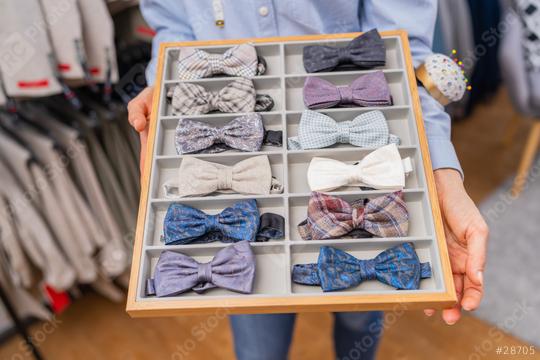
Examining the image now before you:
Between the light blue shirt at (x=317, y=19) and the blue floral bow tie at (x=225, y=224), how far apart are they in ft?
1.13

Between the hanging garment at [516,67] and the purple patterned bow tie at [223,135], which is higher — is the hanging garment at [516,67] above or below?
below

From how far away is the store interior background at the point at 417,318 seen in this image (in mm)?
1721

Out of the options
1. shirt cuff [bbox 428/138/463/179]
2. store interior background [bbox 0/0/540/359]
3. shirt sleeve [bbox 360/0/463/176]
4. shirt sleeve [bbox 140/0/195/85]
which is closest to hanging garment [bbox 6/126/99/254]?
store interior background [bbox 0/0/540/359]

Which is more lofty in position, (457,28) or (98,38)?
(98,38)

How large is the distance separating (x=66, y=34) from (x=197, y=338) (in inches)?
43.4

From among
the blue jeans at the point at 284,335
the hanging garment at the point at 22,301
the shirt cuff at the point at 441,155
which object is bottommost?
the hanging garment at the point at 22,301

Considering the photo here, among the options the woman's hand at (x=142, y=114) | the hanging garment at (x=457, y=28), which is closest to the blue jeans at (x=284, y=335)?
the woman's hand at (x=142, y=114)

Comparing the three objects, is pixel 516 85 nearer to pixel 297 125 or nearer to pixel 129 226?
pixel 297 125

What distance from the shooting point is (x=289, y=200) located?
920 mm

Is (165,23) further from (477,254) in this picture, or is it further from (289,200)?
(477,254)

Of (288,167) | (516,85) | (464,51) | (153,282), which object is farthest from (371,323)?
(464,51)

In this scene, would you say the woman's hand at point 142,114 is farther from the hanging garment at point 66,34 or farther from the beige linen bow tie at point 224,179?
the hanging garment at point 66,34

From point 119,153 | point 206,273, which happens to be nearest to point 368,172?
point 206,273

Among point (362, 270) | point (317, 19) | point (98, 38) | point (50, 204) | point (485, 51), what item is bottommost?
point (485, 51)
